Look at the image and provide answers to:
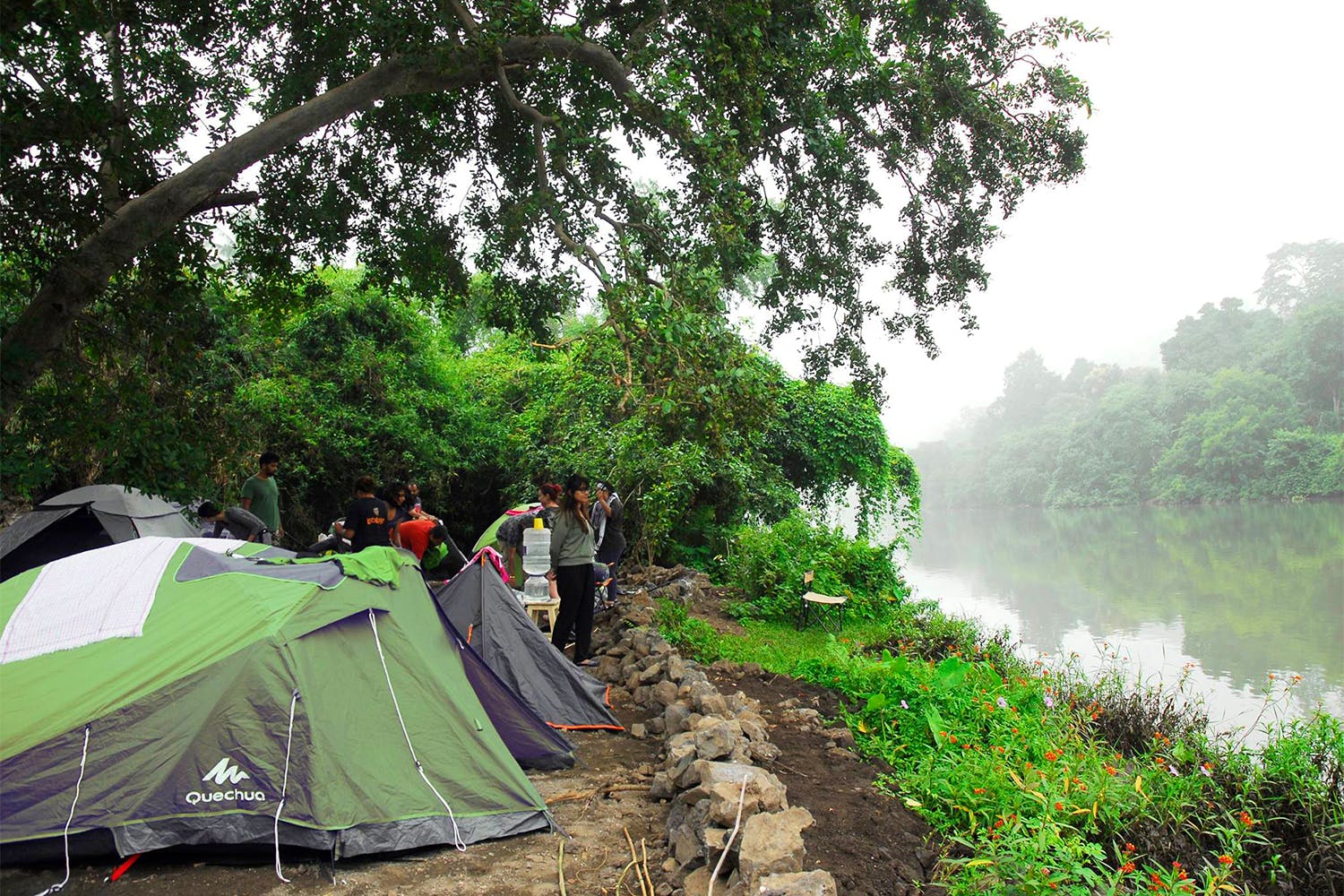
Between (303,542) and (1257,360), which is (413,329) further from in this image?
(1257,360)

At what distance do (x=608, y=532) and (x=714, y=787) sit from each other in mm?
6209

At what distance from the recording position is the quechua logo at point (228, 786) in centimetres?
370

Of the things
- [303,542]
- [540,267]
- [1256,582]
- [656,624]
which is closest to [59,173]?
[540,267]

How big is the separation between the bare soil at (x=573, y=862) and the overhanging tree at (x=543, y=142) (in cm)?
262

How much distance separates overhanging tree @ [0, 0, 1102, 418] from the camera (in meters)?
6.30

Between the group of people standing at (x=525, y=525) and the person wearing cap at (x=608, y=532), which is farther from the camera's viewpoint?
the person wearing cap at (x=608, y=532)

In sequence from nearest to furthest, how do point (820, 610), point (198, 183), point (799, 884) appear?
point (799, 884) → point (198, 183) → point (820, 610)

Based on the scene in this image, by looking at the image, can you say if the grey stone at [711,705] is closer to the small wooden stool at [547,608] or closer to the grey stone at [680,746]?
the grey stone at [680,746]

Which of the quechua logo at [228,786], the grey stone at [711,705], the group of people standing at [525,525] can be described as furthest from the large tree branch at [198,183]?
the quechua logo at [228,786]

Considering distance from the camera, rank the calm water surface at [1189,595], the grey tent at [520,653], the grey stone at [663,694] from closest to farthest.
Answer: the grey tent at [520,653] → the grey stone at [663,694] → the calm water surface at [1189,595]

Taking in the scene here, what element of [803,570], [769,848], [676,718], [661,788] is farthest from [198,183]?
[803,570]

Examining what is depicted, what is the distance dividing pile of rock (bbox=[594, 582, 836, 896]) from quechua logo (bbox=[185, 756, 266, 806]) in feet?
5.56

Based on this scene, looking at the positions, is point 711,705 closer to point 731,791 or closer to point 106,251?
point 731,791

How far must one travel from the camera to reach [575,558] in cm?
719
